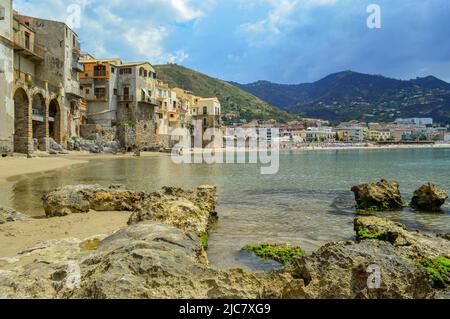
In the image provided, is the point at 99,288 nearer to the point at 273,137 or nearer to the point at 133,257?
the point at 133,257

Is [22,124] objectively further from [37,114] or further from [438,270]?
[438,270]

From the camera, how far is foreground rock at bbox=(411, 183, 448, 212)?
17312mm

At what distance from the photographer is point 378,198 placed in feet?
58.5

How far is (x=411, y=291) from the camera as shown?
16.9 ft

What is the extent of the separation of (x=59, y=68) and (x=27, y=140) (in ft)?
63.2

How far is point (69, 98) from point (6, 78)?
22.3 metres

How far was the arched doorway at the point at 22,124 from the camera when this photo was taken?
1823 inches

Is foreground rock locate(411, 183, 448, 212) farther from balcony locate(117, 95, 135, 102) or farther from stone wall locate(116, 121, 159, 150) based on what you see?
balcony locate(117, 95, 135, 102)

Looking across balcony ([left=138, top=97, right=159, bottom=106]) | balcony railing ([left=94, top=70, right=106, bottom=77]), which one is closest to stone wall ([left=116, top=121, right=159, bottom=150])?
balcony ([left=138, top=97, right=159, bottom=106])

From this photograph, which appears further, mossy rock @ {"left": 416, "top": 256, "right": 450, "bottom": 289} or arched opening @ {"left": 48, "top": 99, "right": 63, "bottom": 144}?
arched opening @ {"left": 48, "top": 99, "right": 63, "bottom": 144}

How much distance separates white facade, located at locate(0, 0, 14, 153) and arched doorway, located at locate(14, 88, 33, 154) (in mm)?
3733

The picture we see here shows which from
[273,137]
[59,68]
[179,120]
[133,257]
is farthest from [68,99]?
[273,137]
